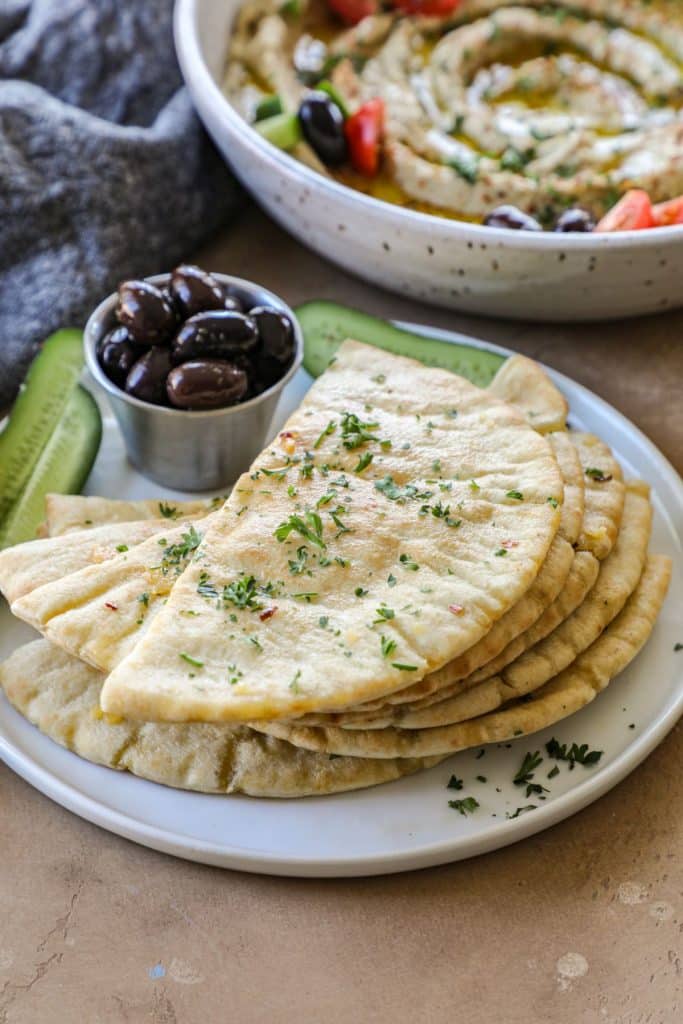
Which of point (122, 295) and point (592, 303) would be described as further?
point (592, 303)

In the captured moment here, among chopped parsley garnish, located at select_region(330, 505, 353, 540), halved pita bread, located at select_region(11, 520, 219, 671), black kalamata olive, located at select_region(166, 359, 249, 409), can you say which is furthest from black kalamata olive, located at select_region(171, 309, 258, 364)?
chopped parsley garnish, located at select_region(330, 505, 353, 540)

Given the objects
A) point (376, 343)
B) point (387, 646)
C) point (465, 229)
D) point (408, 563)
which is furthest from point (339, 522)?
point (465, 229)

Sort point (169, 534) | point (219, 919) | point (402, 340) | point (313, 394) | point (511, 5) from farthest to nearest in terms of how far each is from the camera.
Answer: point (511, 5), point (402, 340), point (313, 394), point (169, 534), point (219, 919)

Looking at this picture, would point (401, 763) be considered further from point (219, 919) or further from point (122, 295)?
point (122, 295)

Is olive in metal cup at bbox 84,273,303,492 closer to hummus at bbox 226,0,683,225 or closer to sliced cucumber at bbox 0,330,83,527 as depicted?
sliced cucumber at bbox 0,330,83,527

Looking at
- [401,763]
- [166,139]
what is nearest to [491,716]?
[401,763]
